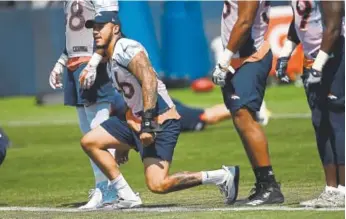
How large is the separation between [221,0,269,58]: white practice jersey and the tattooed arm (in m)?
0.78

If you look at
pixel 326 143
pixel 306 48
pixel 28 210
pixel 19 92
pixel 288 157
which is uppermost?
pixel 306 48

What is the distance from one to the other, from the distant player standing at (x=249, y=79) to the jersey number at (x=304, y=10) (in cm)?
39

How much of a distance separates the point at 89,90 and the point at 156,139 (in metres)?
1.19

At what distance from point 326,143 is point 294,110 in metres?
10.6

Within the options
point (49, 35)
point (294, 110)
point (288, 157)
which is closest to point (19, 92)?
point (49, 35)

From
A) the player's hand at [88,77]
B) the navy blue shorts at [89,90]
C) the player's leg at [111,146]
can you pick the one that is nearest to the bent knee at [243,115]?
the player's leg at [111,146]

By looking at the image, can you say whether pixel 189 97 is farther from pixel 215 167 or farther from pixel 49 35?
pixel 215 167

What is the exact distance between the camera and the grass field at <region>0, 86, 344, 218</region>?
34.8 feet

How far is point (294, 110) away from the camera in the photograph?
20672 mm

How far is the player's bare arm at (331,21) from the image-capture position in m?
9.50

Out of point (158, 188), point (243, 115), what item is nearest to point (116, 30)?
point (243, 115)

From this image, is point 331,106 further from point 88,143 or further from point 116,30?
point 88,143

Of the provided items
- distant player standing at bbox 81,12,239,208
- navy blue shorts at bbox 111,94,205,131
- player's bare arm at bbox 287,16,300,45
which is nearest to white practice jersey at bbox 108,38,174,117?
distant player standing at bbox 81,12,239,208

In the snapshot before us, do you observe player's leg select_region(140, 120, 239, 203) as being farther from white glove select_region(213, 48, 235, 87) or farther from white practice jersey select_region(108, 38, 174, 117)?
white glove select_region(213, 48, 235, 87)
